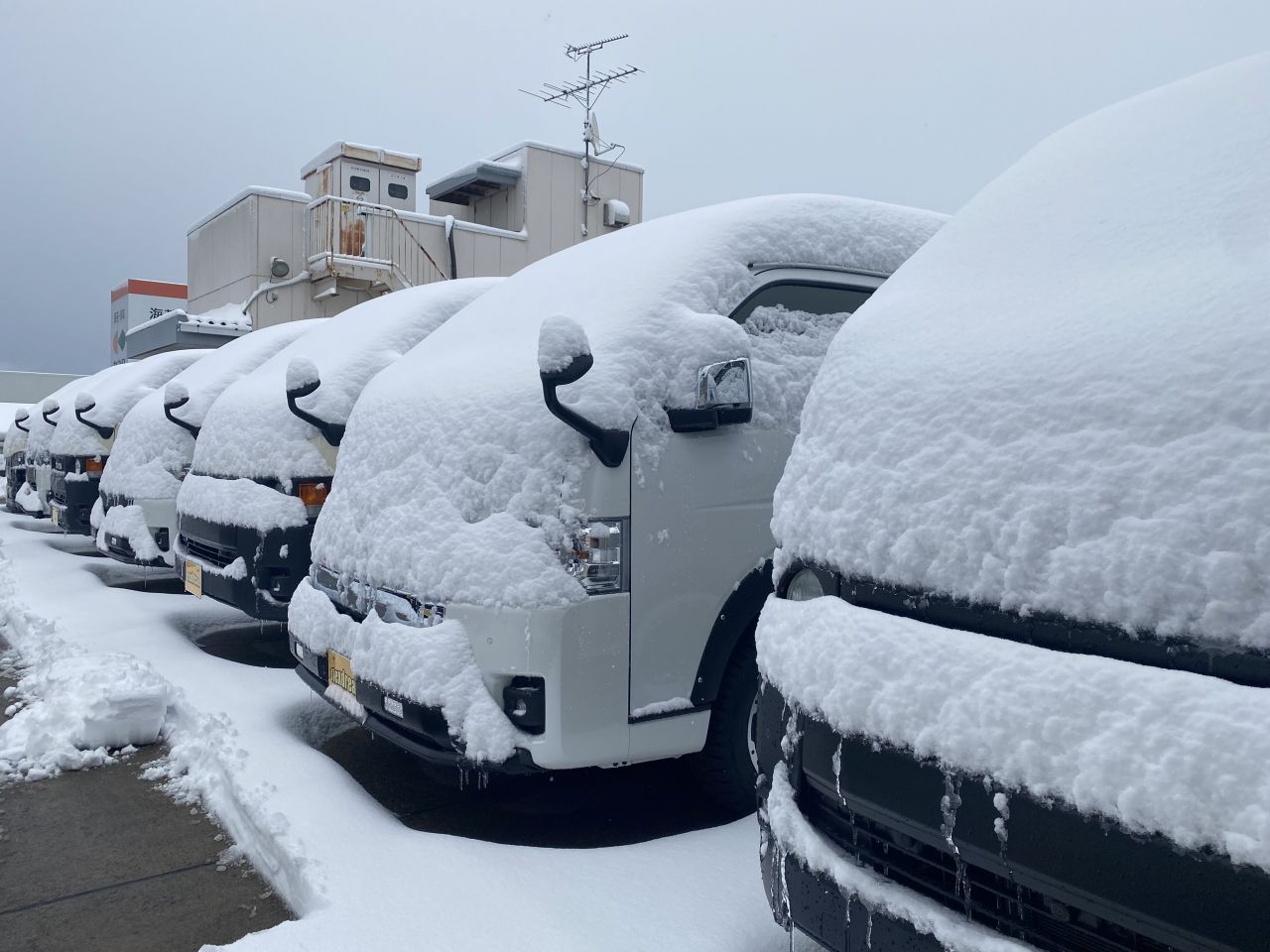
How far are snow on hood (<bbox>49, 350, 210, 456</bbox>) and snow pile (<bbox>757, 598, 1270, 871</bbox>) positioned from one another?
7.35 m

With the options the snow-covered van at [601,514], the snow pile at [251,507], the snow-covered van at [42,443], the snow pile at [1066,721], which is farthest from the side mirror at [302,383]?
the snow-covered van at [42,443]

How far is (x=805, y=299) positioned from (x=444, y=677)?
173 cm

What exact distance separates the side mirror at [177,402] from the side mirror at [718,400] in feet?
14.1

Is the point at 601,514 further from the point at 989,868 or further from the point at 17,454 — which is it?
the point at 17,454

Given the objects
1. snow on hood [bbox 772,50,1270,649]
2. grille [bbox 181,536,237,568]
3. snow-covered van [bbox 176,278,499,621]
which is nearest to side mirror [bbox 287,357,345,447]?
snow-covered van [bbox 176,278,499,621]

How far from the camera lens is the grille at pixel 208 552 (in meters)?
4.82

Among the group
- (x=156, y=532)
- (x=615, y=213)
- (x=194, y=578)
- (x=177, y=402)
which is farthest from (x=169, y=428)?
(x=615, y=213)

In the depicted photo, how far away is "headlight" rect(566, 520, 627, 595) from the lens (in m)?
2.76

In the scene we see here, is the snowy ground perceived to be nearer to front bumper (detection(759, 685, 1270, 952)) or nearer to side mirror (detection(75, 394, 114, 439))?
front bumper (detection(759, 685, 1270, 952))

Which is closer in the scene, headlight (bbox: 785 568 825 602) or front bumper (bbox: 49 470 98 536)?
headlight (bbox: 785 568 825 602)

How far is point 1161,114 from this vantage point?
7.33 ft

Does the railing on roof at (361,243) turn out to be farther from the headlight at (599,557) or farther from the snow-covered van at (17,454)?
the headlight at (599,557)

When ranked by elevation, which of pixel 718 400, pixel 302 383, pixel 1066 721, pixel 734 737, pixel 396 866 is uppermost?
pixel 302 383

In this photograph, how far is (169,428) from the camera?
Result: 6543mm
